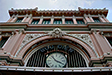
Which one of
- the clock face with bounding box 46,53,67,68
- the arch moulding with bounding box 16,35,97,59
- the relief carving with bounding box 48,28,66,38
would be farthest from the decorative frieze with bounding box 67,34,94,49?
the clock face with bounding box 46,53,67,68

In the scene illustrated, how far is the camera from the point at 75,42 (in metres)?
13.6

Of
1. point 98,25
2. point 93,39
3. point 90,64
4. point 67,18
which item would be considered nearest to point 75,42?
point 93,39

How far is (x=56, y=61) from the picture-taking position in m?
11.7

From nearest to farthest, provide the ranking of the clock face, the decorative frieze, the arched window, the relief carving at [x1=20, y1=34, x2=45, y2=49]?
the clock face < the arched window < the decorative frieze < the relief carving at [x1=20, y1=34, x2=45, y2=49]

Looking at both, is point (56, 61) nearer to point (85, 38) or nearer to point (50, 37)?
point (50, 37)

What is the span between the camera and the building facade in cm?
1007

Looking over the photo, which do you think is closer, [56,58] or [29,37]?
[56,58]

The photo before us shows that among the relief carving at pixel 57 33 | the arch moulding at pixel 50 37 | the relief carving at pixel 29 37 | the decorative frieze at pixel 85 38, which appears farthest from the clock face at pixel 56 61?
the relief carving at pixel 29 37

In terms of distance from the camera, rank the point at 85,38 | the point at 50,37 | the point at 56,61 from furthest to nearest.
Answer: the point at 50,37 → the point at 85,38 → the point at 56,61

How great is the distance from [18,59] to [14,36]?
174 inches

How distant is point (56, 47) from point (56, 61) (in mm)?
2869

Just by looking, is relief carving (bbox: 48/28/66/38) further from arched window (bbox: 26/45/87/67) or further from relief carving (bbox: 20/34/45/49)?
relief carving (bbox: 20/34/45/49)

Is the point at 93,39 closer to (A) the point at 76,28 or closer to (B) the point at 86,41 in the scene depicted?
(B) the point at 86,41

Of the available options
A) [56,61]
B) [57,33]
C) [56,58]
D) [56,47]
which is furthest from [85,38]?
[56,61]
